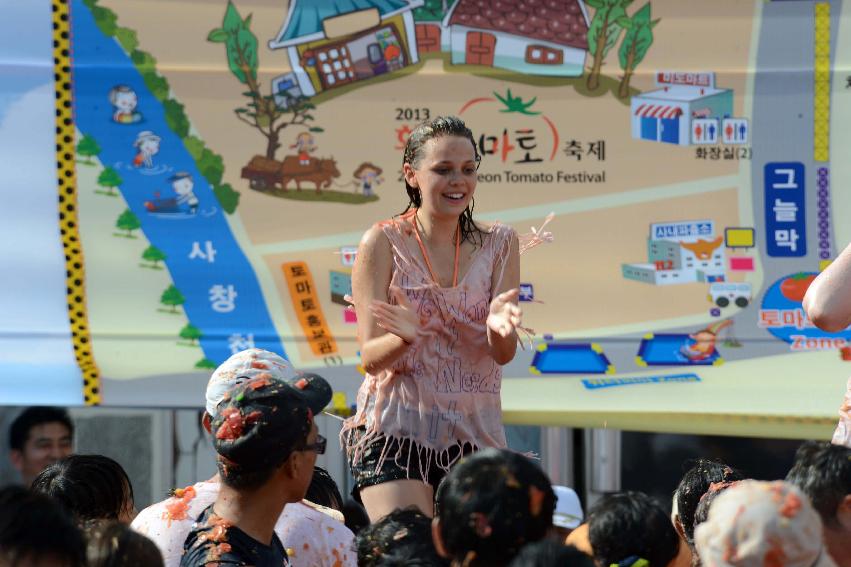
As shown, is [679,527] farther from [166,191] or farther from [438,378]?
[166,191]

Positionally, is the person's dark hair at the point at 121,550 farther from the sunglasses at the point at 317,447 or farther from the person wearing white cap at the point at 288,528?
the person wearing white cap at the point at 288,528

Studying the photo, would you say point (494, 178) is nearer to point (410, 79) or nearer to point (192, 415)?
point (410, 79)

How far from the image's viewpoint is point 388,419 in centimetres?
349

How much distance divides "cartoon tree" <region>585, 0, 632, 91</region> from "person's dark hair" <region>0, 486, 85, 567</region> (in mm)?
3206

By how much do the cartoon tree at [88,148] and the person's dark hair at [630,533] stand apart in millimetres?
2879

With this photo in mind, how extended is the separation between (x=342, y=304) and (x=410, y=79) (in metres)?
0.93

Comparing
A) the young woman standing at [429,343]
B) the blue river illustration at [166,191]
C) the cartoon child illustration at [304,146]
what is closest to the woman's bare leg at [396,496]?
the young woman standing at [429,343]

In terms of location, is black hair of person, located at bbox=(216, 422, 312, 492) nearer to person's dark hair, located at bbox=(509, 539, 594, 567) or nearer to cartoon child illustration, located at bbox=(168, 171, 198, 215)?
person's dark hair, located at bbox=(509, 539, 594, 567)

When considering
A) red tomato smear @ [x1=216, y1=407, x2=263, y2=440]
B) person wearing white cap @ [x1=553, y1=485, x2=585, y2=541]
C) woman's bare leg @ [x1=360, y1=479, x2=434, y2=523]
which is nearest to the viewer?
red tomato smear @ [x1=216, y1=407, x2=263, y2=440]

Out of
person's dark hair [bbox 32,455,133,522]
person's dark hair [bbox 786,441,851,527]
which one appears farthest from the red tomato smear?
person's dark hair [bbox 786,441,851,527]

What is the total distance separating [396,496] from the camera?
11.2 ft

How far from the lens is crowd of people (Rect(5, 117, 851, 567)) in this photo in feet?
6.81

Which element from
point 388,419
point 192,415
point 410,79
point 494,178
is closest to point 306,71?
point 410,79

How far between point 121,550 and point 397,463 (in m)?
1.30
